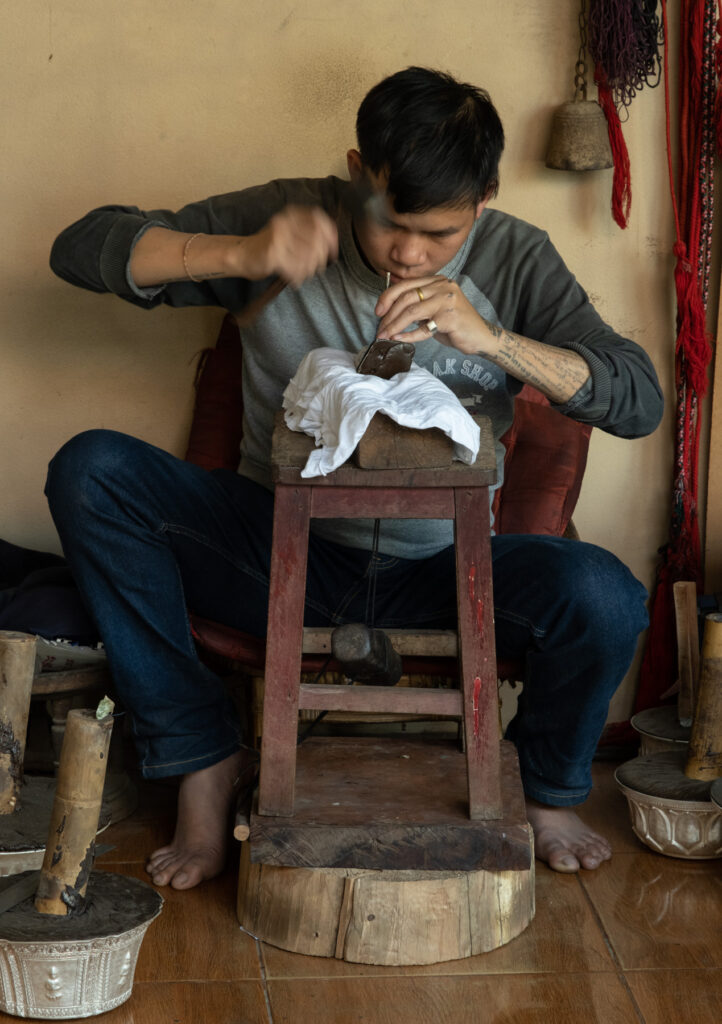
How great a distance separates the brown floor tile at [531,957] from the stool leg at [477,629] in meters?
0.30

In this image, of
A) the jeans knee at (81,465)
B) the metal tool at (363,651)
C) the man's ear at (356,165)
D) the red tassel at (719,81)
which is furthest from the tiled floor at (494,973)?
the red tassel at (719,81)

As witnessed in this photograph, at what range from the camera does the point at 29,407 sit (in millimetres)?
3016

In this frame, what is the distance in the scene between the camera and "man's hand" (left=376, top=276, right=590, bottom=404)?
79.0 inches

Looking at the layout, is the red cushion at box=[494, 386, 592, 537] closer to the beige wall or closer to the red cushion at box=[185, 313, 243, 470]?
the beige wall

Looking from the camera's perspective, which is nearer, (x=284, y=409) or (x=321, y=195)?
(x=284, y=409)

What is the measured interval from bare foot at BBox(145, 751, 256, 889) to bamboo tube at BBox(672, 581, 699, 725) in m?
1.06

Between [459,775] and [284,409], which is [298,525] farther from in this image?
[459,775]

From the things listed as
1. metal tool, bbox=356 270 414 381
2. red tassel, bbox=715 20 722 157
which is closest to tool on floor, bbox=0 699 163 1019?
metal tool, bbox=356 270 414 381

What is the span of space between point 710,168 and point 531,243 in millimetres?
704

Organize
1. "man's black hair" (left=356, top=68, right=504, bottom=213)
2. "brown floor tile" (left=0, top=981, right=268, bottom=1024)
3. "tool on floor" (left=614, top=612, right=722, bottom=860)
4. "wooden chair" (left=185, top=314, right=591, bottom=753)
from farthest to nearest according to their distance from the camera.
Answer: "wooden chair" (left=185, top=314, right=591, bottom=753) < "tool on floor" (left=614, top=612, right=722, bottom=860) < "man's black hair" (left=356, top=68, right=504, bottom=213) < "brown floor tile" (left=0, top=981, right=268, bottom=1024)

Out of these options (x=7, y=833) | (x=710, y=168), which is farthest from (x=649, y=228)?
(x=7, y=833)

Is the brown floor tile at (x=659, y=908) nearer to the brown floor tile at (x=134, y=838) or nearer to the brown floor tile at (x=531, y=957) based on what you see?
the brown floor tile at (x=531, y=957)

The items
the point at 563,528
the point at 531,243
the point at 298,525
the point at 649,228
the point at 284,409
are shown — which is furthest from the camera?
the point at 649,228

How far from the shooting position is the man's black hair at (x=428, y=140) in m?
2.08
